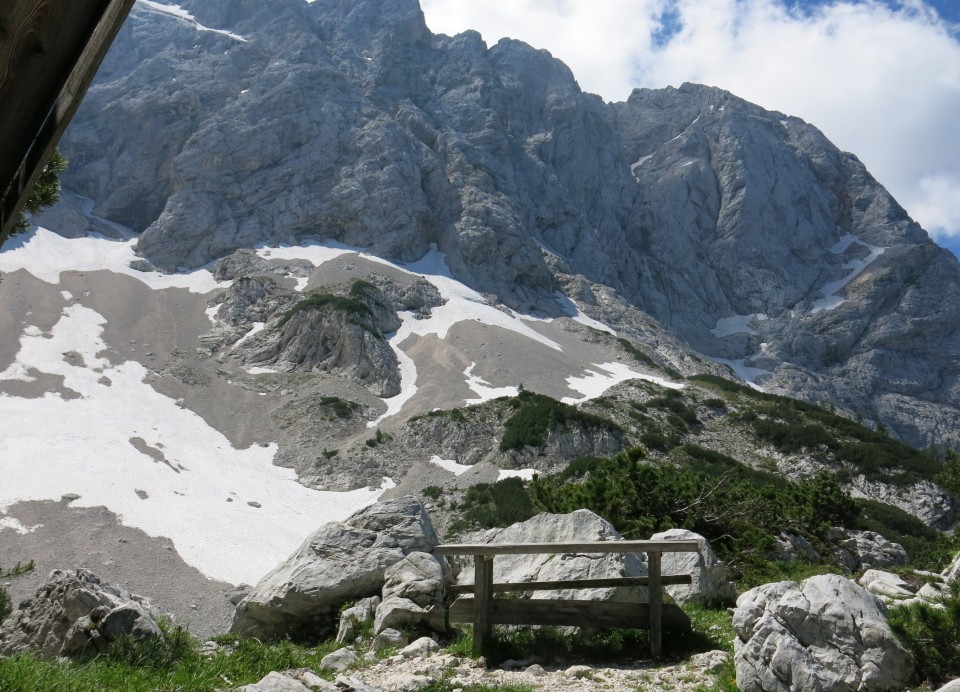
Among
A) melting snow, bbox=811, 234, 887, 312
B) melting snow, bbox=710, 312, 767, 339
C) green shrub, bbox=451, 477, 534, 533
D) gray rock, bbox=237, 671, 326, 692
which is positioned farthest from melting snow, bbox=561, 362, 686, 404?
melting snow, bbox=811, 234, 887, 312

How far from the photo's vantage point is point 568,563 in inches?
425

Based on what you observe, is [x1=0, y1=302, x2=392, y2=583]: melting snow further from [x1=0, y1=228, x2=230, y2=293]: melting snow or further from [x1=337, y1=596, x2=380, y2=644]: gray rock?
[x1=337, y1=596, x2=380, y2=644]: gray rock

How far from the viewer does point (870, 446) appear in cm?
5838

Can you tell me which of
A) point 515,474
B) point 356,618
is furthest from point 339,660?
point 515,474

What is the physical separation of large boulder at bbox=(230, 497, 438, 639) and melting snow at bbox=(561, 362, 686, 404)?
55.2 m

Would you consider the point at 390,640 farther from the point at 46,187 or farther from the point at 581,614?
the point at 46,187

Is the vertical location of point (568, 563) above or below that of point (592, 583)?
below

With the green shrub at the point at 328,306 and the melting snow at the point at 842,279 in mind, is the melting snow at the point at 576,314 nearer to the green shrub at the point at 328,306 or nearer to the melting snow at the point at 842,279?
the green shrub at the point at 328,306

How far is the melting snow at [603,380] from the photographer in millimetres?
72750

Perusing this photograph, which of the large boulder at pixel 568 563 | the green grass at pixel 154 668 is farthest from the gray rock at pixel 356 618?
the large boulder at pixel 568 563

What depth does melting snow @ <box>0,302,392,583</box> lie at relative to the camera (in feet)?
132

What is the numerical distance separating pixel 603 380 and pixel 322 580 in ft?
222

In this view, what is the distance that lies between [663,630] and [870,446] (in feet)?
191

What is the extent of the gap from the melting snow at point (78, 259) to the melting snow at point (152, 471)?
817 inches
